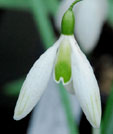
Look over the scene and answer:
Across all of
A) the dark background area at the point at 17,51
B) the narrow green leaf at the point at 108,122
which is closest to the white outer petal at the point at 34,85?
the narrow green leaf at the point at 108,122

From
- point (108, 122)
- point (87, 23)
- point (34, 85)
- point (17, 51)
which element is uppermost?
point (34, 85)

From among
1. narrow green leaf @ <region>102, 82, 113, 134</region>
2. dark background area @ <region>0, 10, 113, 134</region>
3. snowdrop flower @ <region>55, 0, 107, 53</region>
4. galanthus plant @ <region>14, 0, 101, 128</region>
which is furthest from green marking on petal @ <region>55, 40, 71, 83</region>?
dark background area @ <region>0, 10, 113, 134</region>

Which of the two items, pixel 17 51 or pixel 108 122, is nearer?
pixel 108 122

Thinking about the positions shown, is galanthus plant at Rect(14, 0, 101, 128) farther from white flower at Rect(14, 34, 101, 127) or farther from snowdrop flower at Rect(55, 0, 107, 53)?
snowdrop flower at Rect(55, 0, 107, 53)

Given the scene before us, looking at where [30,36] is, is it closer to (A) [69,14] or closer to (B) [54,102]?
(B) [54,102]

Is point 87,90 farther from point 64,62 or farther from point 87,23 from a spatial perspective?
point 87,23

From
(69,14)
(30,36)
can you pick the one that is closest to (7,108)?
(30,36)

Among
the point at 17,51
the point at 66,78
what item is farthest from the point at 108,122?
the point at 17,51
